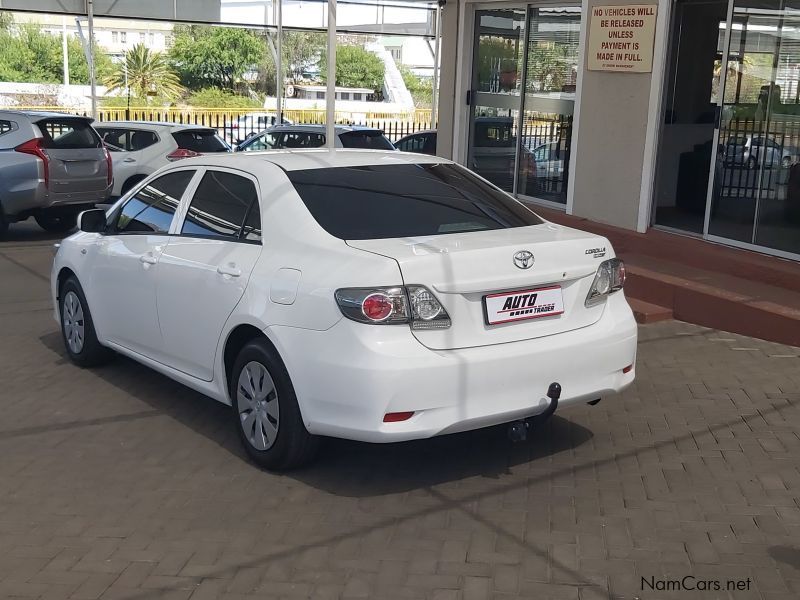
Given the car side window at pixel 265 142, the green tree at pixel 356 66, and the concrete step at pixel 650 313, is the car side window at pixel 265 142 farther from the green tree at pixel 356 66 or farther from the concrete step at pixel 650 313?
the green tree at pixel 356 66

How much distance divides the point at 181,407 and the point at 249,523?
1.85m

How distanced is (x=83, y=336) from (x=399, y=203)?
2.80 m

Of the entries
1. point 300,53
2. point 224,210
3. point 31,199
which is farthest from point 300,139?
point 300,53

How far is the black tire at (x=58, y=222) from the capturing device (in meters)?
13.6

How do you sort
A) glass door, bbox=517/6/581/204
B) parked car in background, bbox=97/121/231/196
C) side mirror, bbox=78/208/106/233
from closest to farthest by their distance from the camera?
side mirror, bbox=78/208/106/233, glass door, bbox=517/6/581/204, parked car in background, bbox=97/121/231/196

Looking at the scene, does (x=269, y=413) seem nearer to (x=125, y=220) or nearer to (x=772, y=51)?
(x=125, y=220)

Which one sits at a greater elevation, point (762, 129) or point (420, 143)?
point (762, 129)

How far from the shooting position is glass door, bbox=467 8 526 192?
39.7 feet

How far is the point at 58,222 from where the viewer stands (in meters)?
13.9

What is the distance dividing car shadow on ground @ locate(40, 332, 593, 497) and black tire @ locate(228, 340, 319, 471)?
131 mm

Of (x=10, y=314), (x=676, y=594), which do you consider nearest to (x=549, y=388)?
(x=676, y=594)

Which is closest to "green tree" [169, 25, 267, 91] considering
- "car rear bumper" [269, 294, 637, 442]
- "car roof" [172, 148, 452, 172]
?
"car roof" [172, 148, 452, 172]

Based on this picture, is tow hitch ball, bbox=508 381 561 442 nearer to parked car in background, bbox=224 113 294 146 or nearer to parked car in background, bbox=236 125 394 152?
parked car in background, bbox=236 125 394 152

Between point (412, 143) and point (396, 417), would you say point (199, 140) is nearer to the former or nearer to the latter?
point (412, 143)
